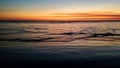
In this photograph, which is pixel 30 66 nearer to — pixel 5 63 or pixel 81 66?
pixel 5 63

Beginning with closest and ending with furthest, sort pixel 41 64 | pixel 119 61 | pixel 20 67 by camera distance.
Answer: pixel 20 67
pixel 41 64
pixel 119 61

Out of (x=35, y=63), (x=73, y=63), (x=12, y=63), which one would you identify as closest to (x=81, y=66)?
(x=73, y=63)

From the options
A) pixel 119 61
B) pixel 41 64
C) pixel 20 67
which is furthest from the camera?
pixel 119 61

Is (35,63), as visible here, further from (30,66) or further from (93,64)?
(93,64)

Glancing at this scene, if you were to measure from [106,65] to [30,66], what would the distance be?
9.97 ft

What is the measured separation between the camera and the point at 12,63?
8477mm

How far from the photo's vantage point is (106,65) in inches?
322

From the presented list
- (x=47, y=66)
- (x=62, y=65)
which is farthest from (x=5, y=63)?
(x=62, y=65)

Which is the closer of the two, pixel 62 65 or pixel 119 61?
pixel 62 65

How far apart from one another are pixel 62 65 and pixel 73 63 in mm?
622

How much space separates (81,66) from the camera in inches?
320

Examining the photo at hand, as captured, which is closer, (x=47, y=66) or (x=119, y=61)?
(x=47, y=66)

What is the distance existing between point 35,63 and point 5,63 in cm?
125

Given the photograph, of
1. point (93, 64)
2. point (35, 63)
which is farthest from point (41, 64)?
point (93, 64)
